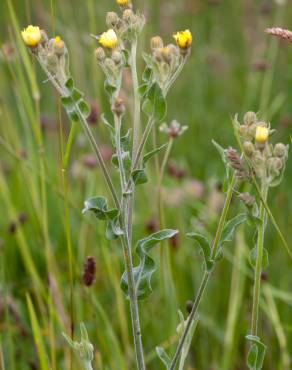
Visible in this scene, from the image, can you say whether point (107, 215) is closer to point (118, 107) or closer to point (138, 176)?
point (138, 176)

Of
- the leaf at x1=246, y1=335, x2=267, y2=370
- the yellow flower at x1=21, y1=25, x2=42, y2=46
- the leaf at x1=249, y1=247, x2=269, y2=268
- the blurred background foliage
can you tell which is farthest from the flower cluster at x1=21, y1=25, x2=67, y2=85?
the leaf at x1=246, y1=335, x2=267, y2=370

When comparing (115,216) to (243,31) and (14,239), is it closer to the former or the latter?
(14,239)

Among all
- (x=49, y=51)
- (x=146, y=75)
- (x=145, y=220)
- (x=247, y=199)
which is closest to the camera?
(x=247, y=199)

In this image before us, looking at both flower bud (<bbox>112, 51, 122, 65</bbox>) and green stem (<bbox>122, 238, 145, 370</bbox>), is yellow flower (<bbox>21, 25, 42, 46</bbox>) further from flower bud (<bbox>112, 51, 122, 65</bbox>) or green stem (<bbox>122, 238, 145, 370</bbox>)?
green stem (<bbox>122, 238, 145, 370</bbox>)

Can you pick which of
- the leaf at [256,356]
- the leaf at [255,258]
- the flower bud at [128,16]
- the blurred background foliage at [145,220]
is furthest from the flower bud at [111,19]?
the leaf at [256,356]

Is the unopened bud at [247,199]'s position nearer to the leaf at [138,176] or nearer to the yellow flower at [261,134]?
the yellow flower at [261,134]

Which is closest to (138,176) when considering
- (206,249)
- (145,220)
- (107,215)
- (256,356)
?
(107,215)

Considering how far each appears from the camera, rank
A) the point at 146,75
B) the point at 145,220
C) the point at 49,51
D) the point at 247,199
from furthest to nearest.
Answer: the point at 145,220 → the point at 146,75 → the point at 49,51 → the point at 247,199
